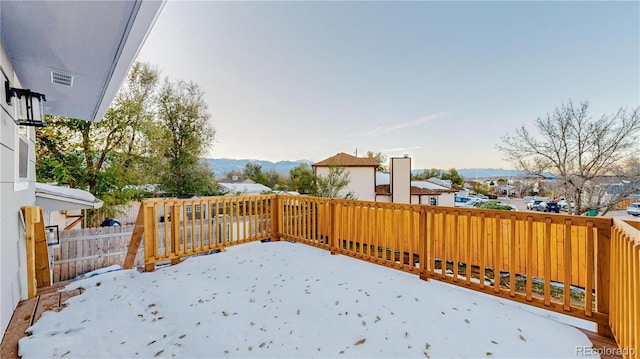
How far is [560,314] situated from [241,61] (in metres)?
10.5

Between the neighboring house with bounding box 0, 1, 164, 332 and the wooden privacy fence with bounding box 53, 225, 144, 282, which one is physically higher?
the neighboring house with bounding box 0, 1, 164, 332

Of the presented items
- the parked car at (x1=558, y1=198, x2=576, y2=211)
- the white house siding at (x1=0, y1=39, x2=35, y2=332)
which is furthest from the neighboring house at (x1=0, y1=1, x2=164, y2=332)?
the parked car at (x1=558, y1=198, x2=576, y2=211)

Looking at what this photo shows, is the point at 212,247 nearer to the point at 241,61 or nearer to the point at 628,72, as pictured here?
the point at 241,61

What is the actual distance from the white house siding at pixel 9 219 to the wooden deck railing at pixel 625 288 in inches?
175

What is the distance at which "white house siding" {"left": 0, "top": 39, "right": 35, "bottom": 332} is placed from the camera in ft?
7.36

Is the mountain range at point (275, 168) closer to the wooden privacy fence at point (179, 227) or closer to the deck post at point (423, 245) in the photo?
the wooden privacy fence at point (179, 227)

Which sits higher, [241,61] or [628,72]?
[241,61]

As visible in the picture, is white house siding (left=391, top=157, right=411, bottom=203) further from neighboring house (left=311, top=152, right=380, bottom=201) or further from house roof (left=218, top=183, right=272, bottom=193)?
house roof (left=218, top=183, right=272, bottom=193)

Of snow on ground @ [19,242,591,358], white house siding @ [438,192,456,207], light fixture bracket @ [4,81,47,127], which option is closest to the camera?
snow on ground @ [19,242,591,358]

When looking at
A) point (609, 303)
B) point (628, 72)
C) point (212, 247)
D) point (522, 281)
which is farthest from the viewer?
point (628, 72)

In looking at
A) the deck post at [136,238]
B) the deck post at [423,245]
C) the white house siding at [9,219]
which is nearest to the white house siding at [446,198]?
the deck post at [423,245]

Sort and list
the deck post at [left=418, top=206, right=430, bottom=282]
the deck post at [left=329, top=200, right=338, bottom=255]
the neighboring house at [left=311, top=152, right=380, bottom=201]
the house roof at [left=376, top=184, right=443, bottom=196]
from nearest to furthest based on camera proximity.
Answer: the deck post at [left=418, top=206, right=430, bottom=282]
the deck post at [left=329, top=200, right=338, bottom=255]
the neighboring house at [left=311, top=152, right=380, bottom=201]
the house roof at [left=376, top=184, right=443, bottom=196]

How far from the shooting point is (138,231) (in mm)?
3826

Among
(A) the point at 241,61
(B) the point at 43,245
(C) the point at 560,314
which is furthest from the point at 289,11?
(C) the point at 560,314
